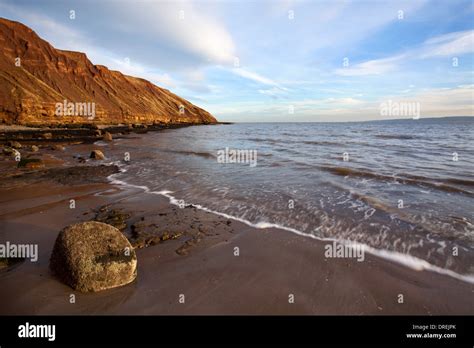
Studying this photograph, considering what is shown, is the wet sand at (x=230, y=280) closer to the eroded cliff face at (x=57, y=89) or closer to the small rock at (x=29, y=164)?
the small rock at (x=29, y=164)

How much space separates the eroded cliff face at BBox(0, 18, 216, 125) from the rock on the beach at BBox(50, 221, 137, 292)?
4216 cm

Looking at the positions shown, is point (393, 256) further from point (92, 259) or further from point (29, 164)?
point (29, 164)

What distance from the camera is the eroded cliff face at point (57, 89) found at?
1470 inches

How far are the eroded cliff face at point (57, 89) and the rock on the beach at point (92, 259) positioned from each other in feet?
138

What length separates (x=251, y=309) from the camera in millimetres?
3258

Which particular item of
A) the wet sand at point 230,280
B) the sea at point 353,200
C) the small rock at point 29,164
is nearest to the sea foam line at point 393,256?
the sea at point 353,200

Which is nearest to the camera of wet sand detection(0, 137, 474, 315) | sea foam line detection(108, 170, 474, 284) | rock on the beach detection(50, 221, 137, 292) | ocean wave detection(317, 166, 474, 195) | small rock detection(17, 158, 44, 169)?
wet sand detection(0, 137, 474, 315)

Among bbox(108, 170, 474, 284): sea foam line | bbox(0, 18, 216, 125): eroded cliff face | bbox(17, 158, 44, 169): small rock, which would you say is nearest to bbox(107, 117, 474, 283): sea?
bbox(108, 170, 474, 284): sea foam line

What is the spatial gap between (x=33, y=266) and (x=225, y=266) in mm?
2999

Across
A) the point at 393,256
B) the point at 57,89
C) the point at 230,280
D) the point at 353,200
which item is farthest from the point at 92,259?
the point at 57,89

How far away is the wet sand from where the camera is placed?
3.28 m

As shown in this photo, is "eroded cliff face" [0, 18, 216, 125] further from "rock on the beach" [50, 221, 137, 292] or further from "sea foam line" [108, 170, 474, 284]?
"sea foam line" [108, 170, 474, 284]

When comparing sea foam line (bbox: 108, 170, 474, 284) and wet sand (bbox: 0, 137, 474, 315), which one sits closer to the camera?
wet sand (bbox: 0, 137, 474, 315)
